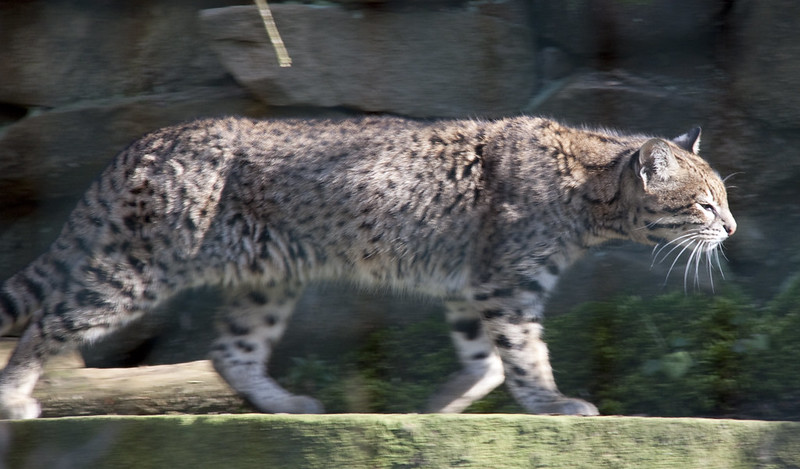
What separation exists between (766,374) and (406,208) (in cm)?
182

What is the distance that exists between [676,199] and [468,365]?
3.91ft

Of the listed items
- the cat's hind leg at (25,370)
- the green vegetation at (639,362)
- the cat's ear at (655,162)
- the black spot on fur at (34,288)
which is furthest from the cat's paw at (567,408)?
the black spot on fur at (34,288)

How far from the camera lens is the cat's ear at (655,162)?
13.4 ft

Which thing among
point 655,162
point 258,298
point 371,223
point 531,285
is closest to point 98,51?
point 258,298

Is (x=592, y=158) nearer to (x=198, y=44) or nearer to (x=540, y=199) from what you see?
(x=540, y=199)

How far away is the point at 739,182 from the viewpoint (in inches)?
198

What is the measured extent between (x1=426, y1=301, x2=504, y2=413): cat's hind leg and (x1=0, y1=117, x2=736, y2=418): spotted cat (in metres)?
0.01

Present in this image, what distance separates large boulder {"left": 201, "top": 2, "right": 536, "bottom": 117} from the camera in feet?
16.2

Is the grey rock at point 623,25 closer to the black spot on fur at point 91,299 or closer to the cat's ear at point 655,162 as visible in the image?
the cat's ear at point 655,162

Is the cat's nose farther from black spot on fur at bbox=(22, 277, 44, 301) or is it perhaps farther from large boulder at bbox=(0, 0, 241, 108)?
black spot on fur at bbox=(22, 277, 44, 301)

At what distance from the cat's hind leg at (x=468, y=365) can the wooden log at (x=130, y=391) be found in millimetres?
937

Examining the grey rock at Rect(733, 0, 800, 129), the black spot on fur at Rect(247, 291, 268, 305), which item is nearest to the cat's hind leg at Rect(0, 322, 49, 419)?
the black spot on fur at Rect(247, 291, 268, 305)

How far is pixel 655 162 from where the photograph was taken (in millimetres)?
4117

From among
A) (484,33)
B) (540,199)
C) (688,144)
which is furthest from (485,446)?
(484,33)
